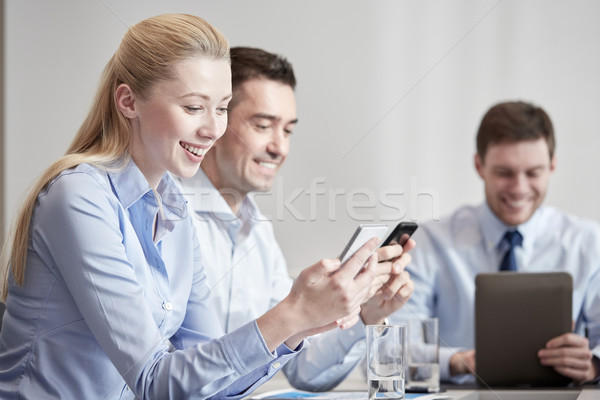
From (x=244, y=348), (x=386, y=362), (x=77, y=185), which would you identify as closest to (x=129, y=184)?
(x=77, y=185)

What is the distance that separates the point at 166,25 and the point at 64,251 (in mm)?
399

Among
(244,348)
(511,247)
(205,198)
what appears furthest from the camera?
(511,247)

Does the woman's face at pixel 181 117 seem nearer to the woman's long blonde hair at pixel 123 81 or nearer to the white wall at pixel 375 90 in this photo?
the woman's long blonde hair at pixel 123 81

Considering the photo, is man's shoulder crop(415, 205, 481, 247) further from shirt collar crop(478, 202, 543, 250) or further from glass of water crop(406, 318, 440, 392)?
glass of water crop(406, 318, 440, 392)

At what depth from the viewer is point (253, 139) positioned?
194 cm

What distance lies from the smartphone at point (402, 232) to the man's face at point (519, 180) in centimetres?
109

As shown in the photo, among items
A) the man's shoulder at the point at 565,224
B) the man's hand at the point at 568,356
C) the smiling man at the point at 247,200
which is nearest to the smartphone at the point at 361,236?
the smiling man at the point at 247,200

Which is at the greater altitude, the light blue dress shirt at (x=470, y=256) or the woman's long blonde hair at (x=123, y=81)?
the woman's long blonde hair at (x=123, y=81)

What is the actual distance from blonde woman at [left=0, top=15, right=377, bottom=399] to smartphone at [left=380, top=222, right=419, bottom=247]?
26 cm

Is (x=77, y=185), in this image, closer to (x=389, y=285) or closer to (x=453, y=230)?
(x=389, y=285)

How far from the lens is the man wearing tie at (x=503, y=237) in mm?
2326

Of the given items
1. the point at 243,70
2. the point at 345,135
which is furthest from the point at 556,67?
the point at 243,70

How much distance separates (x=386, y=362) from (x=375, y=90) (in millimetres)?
1868

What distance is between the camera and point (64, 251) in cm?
98
